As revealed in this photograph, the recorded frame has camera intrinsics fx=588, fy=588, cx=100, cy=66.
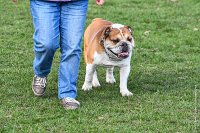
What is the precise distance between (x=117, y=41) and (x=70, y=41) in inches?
29.7

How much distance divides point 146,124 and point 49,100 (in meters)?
1.41

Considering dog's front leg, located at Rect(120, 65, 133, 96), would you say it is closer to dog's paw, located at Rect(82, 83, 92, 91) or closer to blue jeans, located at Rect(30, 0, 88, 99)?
dog's paw, located at Rect(82, 83, 92, 91)

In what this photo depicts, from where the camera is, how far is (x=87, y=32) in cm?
787

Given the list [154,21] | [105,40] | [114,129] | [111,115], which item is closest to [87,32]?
[105,40]

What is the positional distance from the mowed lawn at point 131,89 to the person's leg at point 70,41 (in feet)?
0.84

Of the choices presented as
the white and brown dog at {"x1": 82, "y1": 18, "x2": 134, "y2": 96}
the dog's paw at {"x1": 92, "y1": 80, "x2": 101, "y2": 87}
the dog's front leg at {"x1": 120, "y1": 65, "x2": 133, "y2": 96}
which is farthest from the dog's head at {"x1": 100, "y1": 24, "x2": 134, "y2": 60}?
the dog's paw at {"x1": 92, "y1": 80, "x2": 101, "y2": 87}

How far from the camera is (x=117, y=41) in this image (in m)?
7.11

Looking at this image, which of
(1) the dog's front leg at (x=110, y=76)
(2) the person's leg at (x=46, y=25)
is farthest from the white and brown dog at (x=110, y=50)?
(2) the person's leg at (x=46, y=25)

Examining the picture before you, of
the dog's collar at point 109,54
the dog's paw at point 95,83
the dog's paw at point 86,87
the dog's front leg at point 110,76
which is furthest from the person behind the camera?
the dog's front leg at point 110,76

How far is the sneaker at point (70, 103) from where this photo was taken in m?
6.58

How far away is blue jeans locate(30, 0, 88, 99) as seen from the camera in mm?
6484

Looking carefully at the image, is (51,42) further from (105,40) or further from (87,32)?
Result: (87,32)

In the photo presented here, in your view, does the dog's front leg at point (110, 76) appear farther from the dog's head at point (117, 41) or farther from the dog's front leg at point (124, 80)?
the dog's head at point (117, 41)

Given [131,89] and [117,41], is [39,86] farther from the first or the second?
[131,89]
